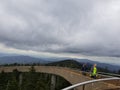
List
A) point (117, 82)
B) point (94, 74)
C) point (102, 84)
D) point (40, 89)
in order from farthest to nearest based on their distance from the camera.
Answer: point (40, 89) → point (94, 74) → point (117, 82) → point (102, 84)

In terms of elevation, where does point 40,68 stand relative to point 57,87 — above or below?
above

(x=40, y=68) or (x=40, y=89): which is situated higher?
(x=40, y=68)

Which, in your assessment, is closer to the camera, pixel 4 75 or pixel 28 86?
pixel 28 86

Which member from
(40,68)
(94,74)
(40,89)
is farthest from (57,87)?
(94,74)

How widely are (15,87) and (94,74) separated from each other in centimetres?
3851

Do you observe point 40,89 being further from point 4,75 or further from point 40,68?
point 4,75

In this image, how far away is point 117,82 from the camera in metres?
17.9

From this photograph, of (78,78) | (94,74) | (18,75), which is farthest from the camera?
(18,75)

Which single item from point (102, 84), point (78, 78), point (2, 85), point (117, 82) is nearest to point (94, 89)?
point (102, 84)

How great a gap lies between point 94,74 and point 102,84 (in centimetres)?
541

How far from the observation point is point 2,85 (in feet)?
244

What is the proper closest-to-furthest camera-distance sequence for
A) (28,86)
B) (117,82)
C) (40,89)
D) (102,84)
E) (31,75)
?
(102,84) < (117,82) < (40,89) < (28,86) < (31,75)

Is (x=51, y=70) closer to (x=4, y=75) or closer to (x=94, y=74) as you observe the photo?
(x=4, y=75)

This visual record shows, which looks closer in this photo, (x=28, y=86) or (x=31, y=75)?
(x=28, y=86)
